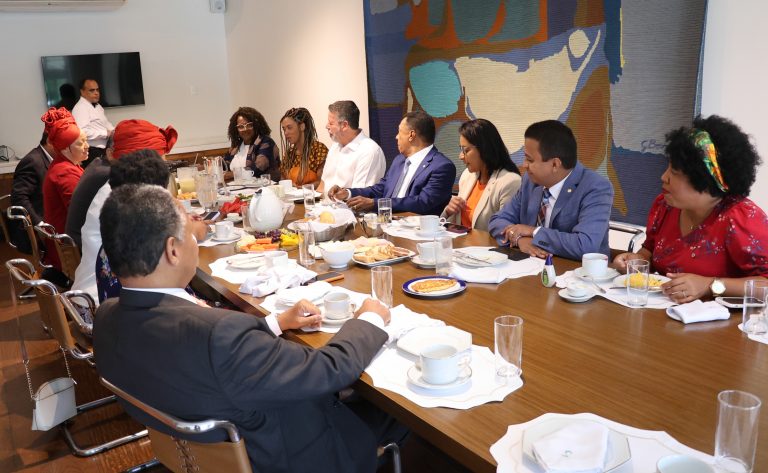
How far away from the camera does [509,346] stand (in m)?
1.47

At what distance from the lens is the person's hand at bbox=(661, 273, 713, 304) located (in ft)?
6.05

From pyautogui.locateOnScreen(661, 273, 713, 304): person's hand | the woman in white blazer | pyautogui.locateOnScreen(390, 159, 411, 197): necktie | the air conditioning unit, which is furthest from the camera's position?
the air conditioning unit

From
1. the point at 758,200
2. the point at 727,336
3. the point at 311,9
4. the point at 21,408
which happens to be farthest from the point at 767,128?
the point at 311,9

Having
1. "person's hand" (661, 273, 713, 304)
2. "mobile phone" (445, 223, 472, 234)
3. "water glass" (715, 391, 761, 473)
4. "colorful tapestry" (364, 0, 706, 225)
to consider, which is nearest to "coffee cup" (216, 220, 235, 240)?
"mobile phone" (445, 223, 472, 234)

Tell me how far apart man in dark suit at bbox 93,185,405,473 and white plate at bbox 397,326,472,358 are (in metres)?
0.12

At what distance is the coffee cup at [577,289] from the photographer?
194 centimetres

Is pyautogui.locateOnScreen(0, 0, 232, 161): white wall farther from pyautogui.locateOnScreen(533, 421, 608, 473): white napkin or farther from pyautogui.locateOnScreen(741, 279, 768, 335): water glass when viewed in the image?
pyautogui.locateOnScreen(533, 421, 608, 473): white napkin

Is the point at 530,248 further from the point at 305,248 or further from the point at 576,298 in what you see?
the point at 305,248

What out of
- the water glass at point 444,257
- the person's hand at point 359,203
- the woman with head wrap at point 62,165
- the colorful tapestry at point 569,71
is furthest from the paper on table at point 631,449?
the woman with head wrap at point 62,165

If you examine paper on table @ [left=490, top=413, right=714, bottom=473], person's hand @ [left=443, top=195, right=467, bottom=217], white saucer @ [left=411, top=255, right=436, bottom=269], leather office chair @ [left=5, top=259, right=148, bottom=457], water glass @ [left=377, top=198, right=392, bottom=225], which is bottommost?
leather office chair @ [left=5, top=259, right=148, bottom=457]

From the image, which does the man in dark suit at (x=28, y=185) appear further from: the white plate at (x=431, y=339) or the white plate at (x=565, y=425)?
the white plate at (x=565, y=425)

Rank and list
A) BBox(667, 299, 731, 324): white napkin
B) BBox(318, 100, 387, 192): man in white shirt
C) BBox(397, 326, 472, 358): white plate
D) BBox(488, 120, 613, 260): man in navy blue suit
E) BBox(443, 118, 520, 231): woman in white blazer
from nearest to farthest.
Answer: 1. BBox(397, 326, 472, 358): white plate
2. BBox(667, 299, 731, 324): white napkin
3. BBox(488, 120, 613, 260): man in navy blue suit
4. BBox(443, 118, 520, 231): woman in white blazer
5. BBox(318, 100, 387, 192): man in white shirt

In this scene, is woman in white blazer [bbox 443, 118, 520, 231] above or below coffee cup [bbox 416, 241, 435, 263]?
above

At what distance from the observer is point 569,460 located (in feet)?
3.67
